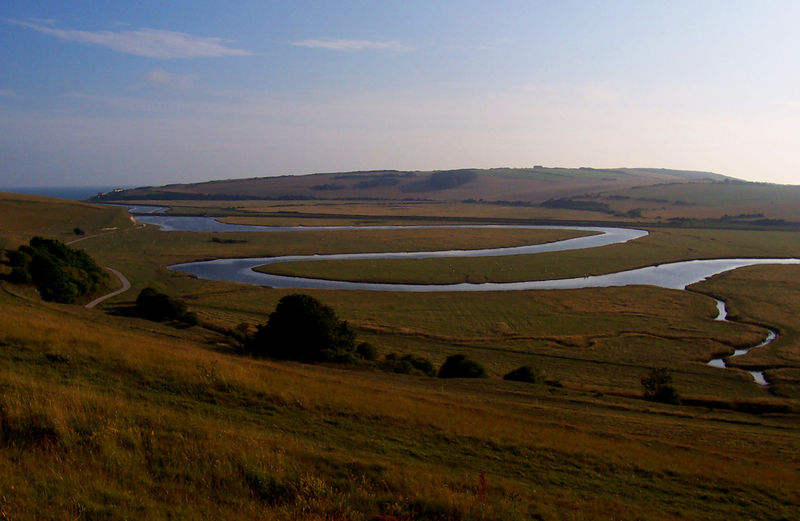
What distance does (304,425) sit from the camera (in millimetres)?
12430

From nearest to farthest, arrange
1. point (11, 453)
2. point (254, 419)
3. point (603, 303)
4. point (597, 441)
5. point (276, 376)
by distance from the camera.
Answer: point (11, 453) → point (254, 419) → point (597, 441) → point (276, 376) → point (603, 303)

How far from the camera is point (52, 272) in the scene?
41.9 m

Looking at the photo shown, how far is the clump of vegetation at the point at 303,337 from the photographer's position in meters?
27.4

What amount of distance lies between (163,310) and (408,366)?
20.2 meters

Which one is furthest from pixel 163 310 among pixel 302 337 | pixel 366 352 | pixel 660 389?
pixel 660 389

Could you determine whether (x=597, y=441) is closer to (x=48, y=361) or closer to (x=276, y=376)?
(x=276, y=376)

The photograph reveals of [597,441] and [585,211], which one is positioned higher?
[585,211]

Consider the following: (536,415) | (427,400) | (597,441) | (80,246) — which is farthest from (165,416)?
(80,246)

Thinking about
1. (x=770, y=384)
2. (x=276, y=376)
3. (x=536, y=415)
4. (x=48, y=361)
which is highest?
(x=48, y=361)

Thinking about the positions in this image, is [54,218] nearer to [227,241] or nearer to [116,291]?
[227,241]

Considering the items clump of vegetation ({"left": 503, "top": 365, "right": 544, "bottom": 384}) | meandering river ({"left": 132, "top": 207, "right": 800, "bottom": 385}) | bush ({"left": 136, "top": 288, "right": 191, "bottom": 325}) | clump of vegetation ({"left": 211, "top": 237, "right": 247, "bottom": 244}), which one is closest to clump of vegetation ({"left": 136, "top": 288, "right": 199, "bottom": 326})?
bush ({"left": 136, "top": 288, "right": 191, "bottom": 325})

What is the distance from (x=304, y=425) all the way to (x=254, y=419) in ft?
3.54

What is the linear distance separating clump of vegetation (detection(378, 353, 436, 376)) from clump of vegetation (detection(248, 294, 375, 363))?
140 cm

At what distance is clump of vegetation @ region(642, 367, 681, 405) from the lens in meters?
26.2
